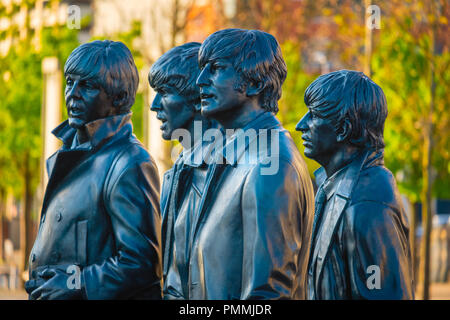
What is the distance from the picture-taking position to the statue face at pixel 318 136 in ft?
16.8

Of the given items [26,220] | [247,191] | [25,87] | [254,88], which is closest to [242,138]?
[254,88]

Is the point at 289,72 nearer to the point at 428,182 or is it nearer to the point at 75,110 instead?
the point at 428,182

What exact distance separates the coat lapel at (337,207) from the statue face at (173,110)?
1277 mm

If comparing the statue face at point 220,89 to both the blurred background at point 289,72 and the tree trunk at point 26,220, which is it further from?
the tree trunk at point 26,220

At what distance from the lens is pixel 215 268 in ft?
16.5

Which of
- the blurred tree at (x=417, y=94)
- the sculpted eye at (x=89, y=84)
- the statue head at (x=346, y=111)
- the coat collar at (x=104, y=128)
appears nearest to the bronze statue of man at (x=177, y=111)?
the coat collar at (x=104, y=128)

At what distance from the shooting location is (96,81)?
599 cm

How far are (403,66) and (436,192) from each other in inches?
163

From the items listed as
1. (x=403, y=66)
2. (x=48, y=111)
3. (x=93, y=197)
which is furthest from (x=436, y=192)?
(x=93, y=197)

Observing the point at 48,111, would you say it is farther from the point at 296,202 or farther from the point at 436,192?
the point at 296,202

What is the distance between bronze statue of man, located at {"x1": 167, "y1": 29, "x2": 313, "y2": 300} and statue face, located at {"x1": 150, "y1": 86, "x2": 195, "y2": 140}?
49 centimetres

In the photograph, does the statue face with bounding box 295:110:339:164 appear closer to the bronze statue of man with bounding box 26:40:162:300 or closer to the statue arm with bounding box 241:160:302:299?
the statue arm with bounding box 241:160:302:299

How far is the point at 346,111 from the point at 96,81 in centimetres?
169
